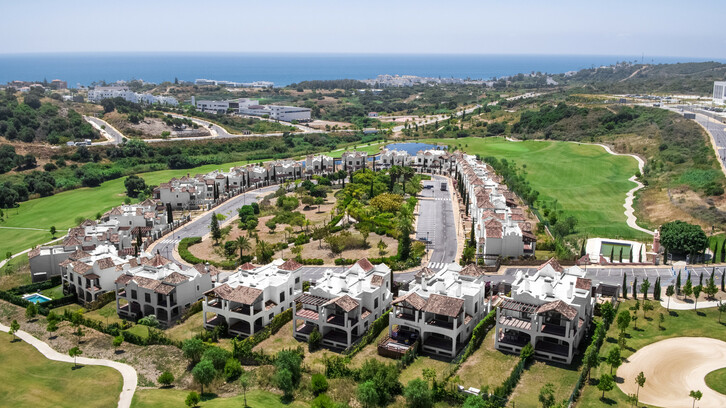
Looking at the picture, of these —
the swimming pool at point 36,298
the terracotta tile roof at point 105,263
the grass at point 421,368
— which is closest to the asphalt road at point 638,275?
the grass at point 421,368

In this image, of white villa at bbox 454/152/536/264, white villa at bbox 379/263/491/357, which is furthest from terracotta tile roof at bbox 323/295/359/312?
white villa at bbox 454/152/536/264

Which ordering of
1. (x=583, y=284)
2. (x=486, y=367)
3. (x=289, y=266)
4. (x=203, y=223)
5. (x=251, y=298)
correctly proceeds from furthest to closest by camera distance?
(x=203, y=223), (x=289, y=266), (x=251, y=298), (x=583, y=284), (x=486, y=367)

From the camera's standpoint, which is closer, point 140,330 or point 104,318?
point 140,330

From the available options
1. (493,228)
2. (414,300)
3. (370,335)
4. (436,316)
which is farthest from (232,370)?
(493,228)

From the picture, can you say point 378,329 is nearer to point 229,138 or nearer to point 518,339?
point 518,339

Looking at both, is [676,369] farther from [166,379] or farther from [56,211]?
[56,211]

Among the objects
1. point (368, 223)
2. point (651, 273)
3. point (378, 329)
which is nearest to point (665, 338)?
point (651, 273)
